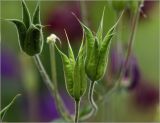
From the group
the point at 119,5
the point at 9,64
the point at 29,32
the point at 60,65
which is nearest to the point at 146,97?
the point at 60,65

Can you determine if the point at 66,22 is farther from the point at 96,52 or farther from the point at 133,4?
the point at 96,52

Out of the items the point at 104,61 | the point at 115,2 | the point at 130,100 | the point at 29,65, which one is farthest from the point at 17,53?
the point at 104,61

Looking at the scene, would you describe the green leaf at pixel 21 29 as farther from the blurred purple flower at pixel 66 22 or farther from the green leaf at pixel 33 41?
the blurred purple flower at pixel 66 22

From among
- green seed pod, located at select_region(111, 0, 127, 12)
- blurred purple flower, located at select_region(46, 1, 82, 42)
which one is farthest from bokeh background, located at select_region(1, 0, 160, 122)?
green seed pod, located at select_region(111, 0, 127, 12)

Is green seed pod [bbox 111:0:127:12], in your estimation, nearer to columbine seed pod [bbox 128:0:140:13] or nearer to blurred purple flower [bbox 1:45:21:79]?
columbine seed pod [bbox 128:0:140:13]

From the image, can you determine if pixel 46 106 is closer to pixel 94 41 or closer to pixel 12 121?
pixel 12 121

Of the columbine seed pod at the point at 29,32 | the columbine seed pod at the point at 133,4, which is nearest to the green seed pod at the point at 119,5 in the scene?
the columbine seed pod at the point at 133,4
